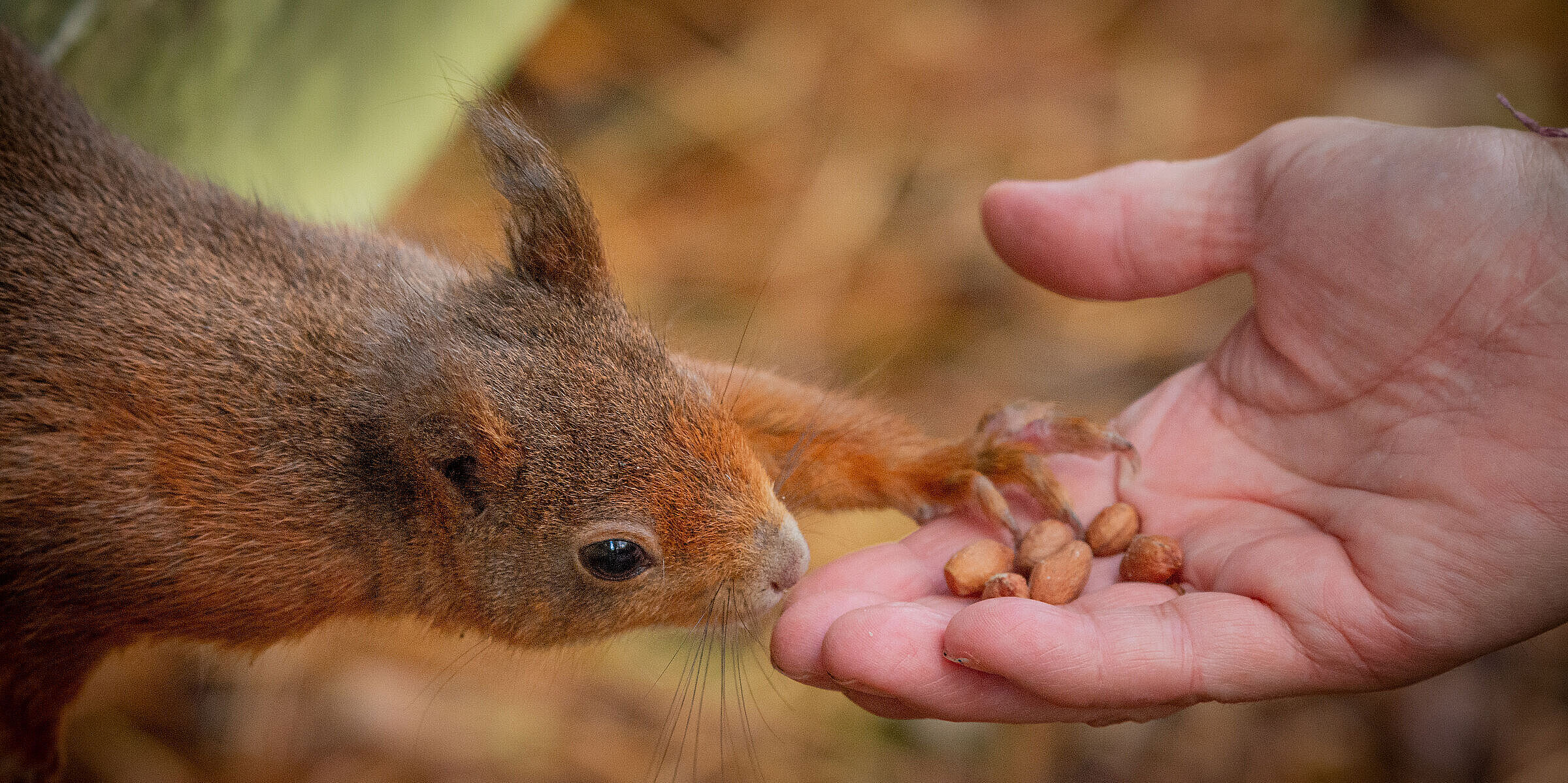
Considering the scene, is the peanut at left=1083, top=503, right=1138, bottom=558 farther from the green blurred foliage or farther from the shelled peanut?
the green blurred foliage

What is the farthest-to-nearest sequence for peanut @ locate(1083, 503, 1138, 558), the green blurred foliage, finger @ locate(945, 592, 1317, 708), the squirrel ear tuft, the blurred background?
the blurred background < the green blurred foliage < peanut @ locate(1083, 503, 1138, 558) < the squirrel ear tuft < finger @ locate(945, 592, 1317, 708)

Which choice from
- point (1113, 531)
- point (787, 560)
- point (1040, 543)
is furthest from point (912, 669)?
point (1113, 531)

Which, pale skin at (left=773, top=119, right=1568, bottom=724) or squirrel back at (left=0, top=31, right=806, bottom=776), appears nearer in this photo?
pale skin at (left=773, top=119, right=1568, bottom=724)

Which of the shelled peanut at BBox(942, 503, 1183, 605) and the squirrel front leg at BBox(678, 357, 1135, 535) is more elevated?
the squirrel front leg at BBox(678, 357, 1135, 535)

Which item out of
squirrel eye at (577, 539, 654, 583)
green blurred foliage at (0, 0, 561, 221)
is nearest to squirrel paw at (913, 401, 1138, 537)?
squirrel eye at (577, 539, 654, 583)

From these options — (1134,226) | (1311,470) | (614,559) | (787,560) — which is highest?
(1134,226)

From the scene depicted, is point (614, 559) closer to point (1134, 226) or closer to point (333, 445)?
point (333, 445)
